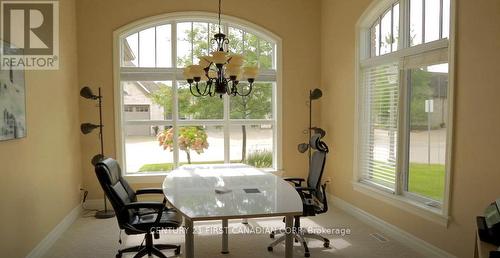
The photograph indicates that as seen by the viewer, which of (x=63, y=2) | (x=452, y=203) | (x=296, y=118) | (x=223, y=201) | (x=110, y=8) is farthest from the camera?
(x=296, y=118)

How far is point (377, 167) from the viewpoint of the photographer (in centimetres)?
445

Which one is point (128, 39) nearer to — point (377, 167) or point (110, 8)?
point (110, 8)

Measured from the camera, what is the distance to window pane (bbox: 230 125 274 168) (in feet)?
18.2

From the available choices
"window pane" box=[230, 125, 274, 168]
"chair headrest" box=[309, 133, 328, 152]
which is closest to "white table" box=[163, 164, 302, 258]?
"chair headrest" box=[309, 133, 328, 152]

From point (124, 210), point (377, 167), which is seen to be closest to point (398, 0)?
point (377, 167)

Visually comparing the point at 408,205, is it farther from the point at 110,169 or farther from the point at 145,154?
the point at 145,154

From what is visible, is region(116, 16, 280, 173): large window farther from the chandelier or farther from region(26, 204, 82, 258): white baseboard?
the chandelier

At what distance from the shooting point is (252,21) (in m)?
5.38

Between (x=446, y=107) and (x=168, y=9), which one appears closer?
(x=446, y=107)

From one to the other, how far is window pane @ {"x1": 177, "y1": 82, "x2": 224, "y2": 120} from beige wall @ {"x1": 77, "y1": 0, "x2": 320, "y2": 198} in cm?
97

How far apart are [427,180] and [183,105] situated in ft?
11.1

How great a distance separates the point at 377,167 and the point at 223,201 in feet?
8.06

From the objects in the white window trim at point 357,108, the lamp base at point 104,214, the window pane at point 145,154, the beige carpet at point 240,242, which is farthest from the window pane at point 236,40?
the lamp base at point 104,214

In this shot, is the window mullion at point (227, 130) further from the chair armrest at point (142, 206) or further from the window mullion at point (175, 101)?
the chair armrest at point (142, 206)
